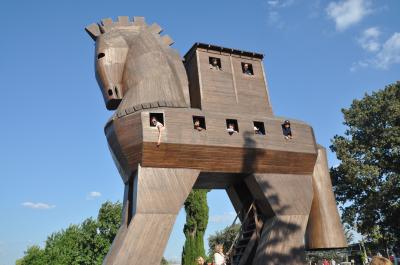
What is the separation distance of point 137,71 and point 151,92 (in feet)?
3.42

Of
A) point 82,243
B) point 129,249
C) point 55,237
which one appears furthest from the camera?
point 55,237

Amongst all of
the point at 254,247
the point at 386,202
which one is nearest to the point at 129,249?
the point at 254,247

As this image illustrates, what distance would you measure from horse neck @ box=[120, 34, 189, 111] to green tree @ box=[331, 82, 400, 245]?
16.7 m

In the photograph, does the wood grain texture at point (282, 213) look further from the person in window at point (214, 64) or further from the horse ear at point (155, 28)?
the horse ear at point (155, 28)

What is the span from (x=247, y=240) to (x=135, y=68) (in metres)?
7.43

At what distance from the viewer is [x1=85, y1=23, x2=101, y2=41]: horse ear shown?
14.7m

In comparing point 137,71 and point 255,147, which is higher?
point 137,71

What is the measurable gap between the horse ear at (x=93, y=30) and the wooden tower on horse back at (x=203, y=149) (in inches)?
1.5

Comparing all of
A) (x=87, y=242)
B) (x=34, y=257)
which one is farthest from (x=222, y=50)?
(x=34, y=257)

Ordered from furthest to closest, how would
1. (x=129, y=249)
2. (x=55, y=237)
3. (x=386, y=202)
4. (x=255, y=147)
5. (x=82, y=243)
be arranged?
(x=55, y=237) < (x=82, y=243) < (x=386, y=202) < (x=255, y=147) < (x=129, y=249)

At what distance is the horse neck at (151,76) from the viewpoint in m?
13.0

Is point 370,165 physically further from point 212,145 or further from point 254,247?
point 212,145

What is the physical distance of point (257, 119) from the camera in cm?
1370

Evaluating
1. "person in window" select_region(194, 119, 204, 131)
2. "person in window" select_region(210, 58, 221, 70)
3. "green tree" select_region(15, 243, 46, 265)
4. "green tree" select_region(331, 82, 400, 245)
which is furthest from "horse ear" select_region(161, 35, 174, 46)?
"green tree" select_region(15, 243, 46, 265)
